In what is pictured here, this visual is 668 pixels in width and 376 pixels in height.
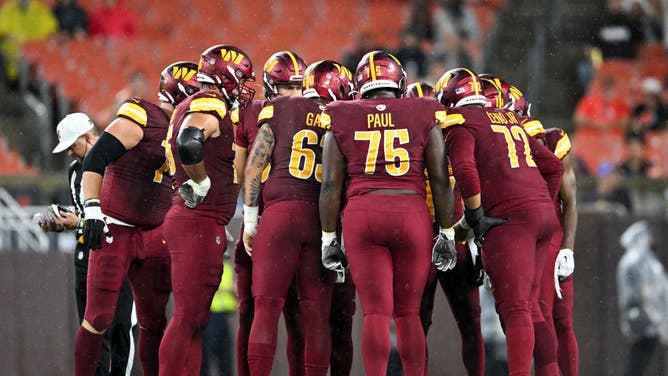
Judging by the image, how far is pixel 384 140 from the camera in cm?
791

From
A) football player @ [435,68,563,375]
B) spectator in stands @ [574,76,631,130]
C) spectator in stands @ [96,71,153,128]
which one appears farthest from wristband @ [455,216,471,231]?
spectator in stands @ [574,76,631,130]

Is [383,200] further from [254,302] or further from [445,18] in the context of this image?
[445,18]

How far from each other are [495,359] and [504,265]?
10.8 ft

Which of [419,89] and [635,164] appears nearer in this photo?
[419,89]

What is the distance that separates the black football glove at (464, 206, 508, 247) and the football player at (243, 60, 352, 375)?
0.99m

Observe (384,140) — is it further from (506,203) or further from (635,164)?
(635,164)

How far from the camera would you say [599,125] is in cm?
1623

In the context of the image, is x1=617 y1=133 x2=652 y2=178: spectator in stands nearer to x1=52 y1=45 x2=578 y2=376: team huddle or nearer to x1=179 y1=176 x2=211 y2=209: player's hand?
x1=52 y1=45 x2=578 y2=376: team huddle

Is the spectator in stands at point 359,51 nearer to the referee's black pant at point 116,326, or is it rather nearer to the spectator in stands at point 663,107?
the spectator in stands at point 663,107

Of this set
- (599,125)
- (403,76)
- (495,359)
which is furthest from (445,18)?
(403,76)

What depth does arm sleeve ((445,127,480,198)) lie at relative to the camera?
8117 millimetres

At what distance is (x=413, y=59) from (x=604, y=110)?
8.61 ft

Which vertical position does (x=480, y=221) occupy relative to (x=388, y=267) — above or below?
above

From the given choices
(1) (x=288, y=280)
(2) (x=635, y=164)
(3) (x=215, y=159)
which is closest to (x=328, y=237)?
(1) (x=288, y=280)
